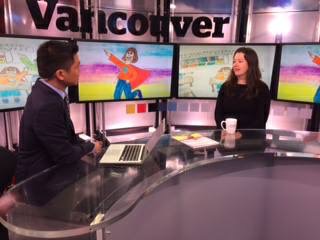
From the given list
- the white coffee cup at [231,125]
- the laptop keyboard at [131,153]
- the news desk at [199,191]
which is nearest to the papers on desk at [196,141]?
the news desk at [199,191]

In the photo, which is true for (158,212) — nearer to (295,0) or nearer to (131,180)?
(131,180)

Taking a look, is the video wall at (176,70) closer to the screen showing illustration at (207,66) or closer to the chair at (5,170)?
the screen showing illustration at (207,66)

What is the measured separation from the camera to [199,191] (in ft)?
6.06

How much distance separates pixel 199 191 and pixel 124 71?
6.55ft

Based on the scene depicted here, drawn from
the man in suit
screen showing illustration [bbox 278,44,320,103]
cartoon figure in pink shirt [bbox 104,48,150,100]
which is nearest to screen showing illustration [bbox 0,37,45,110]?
cartoon figure in pink shirt [bbox 104,48,150,100]

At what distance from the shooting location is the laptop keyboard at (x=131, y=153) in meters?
1.66

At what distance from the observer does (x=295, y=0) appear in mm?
3770

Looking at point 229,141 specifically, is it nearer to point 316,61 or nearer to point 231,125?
point 231,125

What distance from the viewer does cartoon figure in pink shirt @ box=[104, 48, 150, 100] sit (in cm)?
342

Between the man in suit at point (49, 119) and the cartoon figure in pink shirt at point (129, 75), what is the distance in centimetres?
177

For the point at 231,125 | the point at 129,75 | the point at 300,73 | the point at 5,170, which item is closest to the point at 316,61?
the point at 300,73

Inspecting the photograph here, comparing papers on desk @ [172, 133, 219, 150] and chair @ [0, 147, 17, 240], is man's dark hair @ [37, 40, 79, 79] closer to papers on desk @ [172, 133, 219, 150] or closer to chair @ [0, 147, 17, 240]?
chair @ [0, 147, 17, 240]

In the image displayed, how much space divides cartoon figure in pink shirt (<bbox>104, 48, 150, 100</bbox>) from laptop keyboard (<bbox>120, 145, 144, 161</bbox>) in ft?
5.64

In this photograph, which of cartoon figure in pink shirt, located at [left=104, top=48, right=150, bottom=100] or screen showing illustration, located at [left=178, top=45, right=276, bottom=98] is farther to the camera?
screen showing illustration, located at [left=178, top=45, right=276, bottom=98]
